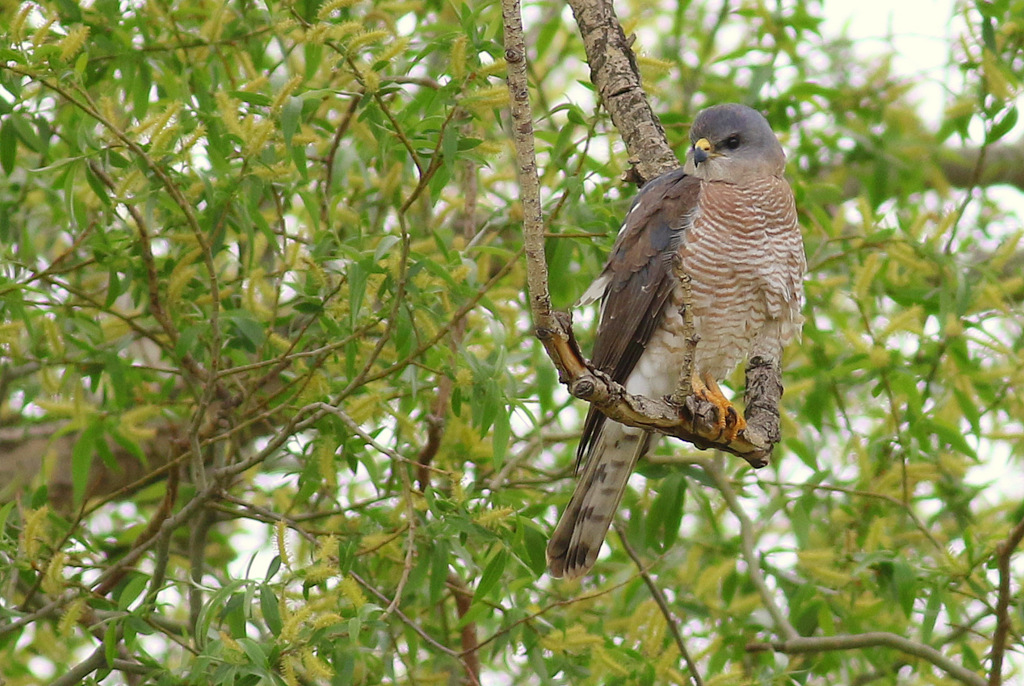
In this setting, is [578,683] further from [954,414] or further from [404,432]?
[954,414]

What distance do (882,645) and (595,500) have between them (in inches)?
40.4

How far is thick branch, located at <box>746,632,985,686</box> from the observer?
3.51m

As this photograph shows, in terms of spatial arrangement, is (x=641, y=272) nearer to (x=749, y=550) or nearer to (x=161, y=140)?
A: (x=749, y=550)

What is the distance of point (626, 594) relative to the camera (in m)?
4.19

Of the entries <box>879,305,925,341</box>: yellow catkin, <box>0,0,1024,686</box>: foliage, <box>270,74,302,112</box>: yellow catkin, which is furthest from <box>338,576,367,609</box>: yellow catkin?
<box>879,305,925,341</box>: yellow catkin

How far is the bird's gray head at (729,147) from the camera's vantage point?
3.94m

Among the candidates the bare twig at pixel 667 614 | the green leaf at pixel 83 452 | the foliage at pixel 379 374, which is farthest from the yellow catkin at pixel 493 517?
the green leaf at pixel 83 452

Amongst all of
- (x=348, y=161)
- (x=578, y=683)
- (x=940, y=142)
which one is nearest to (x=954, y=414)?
(x=940, y=142)

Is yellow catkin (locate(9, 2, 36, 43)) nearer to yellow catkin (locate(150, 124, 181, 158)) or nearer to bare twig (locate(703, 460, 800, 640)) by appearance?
yellow catkin (locate(150, 124, 181, 158))

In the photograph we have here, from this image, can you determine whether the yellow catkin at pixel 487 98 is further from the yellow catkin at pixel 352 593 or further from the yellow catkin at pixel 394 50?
the yellow catkin at pixel 352 593

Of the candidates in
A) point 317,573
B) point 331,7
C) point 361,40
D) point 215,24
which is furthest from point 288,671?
point 215,24

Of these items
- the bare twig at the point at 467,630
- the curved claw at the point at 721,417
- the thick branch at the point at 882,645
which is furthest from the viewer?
the bare twig at the point at 467,630

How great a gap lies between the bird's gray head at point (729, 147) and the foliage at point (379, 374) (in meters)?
0.31

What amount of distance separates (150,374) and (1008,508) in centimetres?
330
